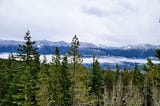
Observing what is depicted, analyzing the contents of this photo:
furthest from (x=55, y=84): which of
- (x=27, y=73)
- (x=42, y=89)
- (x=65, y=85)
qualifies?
(x=27, y=73)

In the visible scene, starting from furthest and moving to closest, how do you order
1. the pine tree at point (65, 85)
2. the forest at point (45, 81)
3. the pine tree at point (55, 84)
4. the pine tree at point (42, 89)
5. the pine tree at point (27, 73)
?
the pine tree at point (65, 85)
the pine tree at point (55, 84)
the pine tree at point (42, 89)
the forest at point (45, 81)
the pine tree at point (27, 73)

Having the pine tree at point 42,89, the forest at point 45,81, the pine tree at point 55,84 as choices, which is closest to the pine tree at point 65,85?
the forest at point 45,81

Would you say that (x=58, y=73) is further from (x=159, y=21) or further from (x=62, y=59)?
(x=159, y=21)

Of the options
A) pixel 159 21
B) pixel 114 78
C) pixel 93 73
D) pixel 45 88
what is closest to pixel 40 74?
pixel 45 88

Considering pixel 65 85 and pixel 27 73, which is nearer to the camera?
pixel 27 73

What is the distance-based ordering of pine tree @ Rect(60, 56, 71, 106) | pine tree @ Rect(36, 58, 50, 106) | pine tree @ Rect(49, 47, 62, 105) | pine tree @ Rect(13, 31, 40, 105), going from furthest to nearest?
pine tree @ Rect(60, 56, 71, 106) < pine tree @ Rect(49, 47, 62, 105) < pine tree @ Rect(36, 58, 50, 106) < pine tree @ Rect(13, 31, 40, 105)

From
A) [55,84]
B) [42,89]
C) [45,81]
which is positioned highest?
[45,81]

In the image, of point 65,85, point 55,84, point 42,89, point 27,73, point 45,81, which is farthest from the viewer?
point 65,85

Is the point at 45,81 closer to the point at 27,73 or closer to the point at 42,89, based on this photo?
the point at 42,89

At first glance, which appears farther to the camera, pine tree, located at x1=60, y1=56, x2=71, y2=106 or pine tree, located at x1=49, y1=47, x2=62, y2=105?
pine tree, located at x1=60, y1=56, x2=71, y2=106

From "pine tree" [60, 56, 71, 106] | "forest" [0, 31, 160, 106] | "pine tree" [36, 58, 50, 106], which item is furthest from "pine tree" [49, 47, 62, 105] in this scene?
"pine tree" [36, 58, 50, 106]

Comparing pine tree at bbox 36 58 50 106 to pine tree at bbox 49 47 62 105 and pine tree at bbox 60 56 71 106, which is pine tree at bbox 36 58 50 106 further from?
pine tree at bbox 60 56 71 106

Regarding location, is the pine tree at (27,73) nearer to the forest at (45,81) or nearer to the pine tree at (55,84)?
the forest at (45,81)

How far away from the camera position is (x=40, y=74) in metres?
48.0
